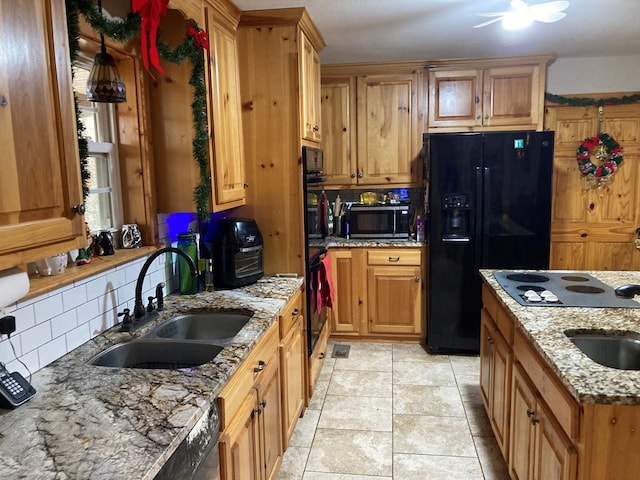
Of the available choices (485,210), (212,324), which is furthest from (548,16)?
(212,324)

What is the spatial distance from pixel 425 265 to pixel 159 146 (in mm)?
2381

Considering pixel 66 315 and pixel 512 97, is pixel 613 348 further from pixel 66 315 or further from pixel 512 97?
pixel 512 97

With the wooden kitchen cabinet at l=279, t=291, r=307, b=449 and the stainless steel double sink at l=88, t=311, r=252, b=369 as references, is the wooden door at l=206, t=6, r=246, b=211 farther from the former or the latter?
Result: the stainless steel double sink at l=88, t=311, r=252, b=369

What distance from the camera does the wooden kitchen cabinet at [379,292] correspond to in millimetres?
4043

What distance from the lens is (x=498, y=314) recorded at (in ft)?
8.02

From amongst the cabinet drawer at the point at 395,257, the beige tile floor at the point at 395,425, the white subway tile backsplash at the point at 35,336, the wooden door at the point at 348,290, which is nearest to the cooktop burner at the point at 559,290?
Answer: the beige tile floor at the point at 395,425

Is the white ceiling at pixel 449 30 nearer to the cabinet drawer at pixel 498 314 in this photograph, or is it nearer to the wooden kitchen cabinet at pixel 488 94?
the wooden kitchen cabinet at pixel 488 94

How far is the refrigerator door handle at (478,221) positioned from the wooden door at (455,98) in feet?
2.00

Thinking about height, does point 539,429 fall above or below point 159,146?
below

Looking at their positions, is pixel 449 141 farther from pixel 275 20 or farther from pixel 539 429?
pixel 539 429

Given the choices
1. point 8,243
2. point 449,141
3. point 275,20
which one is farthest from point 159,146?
point 449,141


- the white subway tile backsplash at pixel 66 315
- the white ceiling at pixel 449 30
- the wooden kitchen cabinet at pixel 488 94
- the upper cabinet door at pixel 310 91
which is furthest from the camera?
the wooden kitchen cabinet at pixel 488 94

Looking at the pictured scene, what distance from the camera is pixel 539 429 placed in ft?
5.75

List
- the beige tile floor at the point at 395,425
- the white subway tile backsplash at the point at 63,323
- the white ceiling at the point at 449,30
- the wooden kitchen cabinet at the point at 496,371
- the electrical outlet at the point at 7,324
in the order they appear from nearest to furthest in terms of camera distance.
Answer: the electrical outlet at the point at 7,324 < the white subway tile backsplash at the point at 63,323 < the wooden kitchen cabinet at the point at 496,371 < the beige tile floor at the point at 395,425 < the white ceiling at the point at 449,30
